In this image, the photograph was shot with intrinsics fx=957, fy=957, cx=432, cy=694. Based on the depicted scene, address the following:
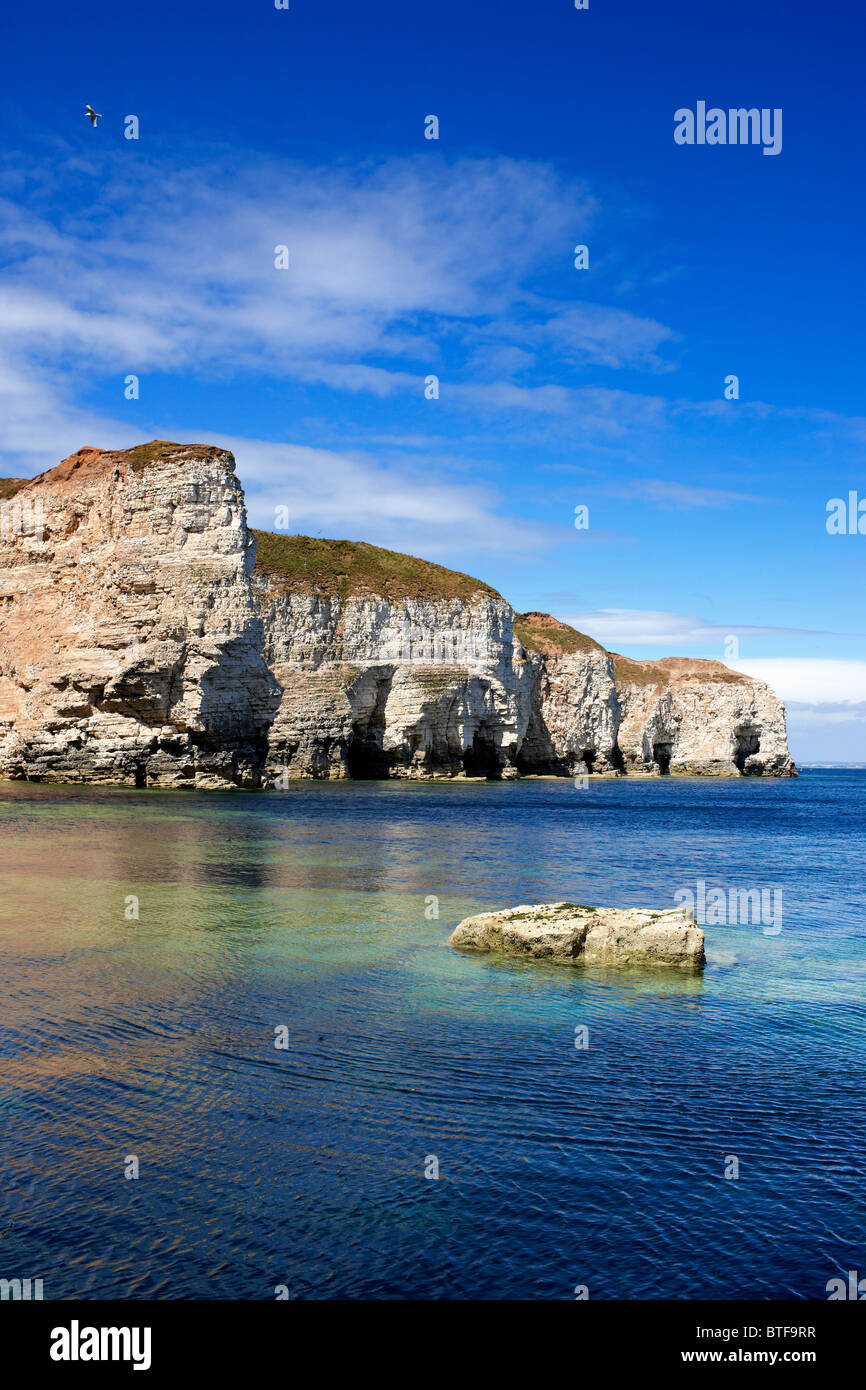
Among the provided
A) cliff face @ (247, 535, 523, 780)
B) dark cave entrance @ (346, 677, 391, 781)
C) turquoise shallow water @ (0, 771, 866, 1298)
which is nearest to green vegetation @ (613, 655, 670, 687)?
cliff face @ (247, 535, 523, 780)

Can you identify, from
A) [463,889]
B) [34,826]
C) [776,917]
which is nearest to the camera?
[776,917]

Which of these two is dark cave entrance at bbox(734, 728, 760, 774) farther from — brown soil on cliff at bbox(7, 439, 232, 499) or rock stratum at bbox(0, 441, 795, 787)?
brown soil on cliff at bbox(7, 439, 232, 499)

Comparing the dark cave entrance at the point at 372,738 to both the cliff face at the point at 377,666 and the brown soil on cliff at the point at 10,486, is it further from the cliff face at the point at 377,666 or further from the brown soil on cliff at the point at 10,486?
the brown soil on cliff at the point at 10,486

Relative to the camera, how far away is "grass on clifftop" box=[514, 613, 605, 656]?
397 feet

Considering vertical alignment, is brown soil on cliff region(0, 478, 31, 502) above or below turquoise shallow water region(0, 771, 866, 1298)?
above

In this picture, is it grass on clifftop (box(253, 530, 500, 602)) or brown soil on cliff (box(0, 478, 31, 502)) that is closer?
brown soil on cliff (box(0, 478, 31, 502))

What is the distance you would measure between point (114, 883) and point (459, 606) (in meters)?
72.6

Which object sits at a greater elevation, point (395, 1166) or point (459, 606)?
point (459, 606)

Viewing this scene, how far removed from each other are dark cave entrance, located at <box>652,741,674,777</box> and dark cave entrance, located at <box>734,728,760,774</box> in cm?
968

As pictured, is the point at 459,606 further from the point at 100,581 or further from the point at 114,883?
the point at 114,883

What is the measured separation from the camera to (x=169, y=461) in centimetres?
6294
